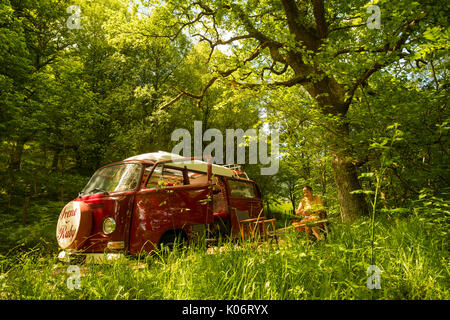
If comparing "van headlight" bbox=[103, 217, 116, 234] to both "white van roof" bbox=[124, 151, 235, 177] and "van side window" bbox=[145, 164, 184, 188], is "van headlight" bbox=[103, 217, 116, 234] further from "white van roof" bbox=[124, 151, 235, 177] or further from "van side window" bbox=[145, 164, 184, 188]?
"white van roof" bbox=[124, 151, 235, 177]

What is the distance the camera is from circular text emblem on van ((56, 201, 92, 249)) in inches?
159

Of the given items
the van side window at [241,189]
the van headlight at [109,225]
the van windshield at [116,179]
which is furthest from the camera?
the van side window at [241,189]

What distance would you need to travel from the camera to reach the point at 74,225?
161 inches

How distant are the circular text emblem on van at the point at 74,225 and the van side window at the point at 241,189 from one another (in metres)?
4.33

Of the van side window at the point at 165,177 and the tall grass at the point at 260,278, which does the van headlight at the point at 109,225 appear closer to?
the van side window at the point at 165,177

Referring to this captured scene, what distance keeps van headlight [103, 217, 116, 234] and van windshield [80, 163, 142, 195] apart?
0.62m

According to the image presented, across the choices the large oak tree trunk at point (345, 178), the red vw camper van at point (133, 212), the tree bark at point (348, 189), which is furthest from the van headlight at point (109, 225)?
the tree bark at point (348, 189)

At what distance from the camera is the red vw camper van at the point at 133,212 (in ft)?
13.5

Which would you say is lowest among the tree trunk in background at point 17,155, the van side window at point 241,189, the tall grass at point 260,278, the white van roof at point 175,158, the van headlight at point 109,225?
the tall grass at point 260,278

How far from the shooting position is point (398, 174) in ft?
15.3

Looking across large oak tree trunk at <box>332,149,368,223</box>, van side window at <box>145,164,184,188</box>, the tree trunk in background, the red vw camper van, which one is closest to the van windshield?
the red vw camper van

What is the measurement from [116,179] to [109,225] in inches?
40.8

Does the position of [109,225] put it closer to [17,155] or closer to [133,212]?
[133,212]

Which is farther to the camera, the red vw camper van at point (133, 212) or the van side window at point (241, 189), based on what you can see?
the van side window at point (241, 189)
